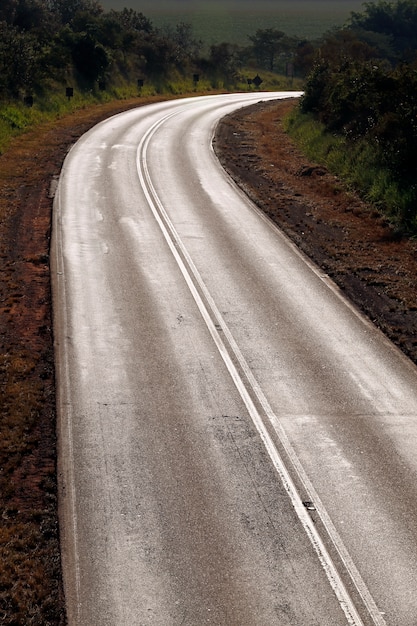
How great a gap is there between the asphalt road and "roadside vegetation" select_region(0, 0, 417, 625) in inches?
15.7

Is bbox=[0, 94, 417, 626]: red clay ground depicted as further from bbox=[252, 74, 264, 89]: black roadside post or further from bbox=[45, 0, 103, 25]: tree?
bbox=[252, 74, 264, 89]: black roadside post

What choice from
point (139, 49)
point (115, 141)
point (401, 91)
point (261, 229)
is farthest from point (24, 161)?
point (139, 49)

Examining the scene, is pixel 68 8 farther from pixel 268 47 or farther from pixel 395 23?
pixel 395 23

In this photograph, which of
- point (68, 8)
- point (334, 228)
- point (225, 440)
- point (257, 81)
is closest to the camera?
point (225, 440)

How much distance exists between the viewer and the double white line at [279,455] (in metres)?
9.19

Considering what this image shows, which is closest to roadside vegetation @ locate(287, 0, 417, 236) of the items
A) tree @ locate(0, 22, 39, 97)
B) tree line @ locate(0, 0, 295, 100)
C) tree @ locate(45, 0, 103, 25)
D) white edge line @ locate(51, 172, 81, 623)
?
white edge line @ locate(51, 172, 81, 623)

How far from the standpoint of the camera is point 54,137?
1490 inches

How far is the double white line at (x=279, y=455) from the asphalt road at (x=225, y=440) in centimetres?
3

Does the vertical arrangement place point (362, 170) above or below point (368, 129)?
below

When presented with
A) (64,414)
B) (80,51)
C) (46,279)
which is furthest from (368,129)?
(80,51)

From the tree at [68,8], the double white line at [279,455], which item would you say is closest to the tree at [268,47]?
the tree at [68,8]

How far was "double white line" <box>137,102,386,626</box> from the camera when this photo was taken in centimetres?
919

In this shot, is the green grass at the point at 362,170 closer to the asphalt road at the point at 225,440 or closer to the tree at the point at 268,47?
the asphalt road at the point at 225,440

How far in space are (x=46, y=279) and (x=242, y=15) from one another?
14473cm
